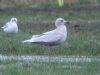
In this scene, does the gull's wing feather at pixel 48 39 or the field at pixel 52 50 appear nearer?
the field at pixel 52 50

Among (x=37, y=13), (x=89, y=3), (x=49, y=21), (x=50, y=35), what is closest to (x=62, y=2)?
(x=89, y=3)

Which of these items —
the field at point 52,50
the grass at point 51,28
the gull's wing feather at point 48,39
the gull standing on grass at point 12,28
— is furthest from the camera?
the gull standing on grass at point 12,28

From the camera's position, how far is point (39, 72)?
10273mm

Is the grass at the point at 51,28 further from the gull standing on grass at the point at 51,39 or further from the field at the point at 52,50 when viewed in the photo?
the gull standing on grass at the point at 51,39

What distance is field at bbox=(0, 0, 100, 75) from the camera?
35.4 feet

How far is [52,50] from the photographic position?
14070mm

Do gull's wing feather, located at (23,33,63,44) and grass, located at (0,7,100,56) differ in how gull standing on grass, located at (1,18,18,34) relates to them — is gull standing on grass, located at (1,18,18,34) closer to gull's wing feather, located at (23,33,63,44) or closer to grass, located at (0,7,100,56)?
grass, located at (0,7,100,56)

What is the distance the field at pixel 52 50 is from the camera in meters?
10.8

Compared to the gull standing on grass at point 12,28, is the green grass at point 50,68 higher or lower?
lower

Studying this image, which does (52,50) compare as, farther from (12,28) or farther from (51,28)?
(51,28)

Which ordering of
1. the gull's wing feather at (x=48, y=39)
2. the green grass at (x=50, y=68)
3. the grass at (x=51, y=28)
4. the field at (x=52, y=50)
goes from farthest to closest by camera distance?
1. the grass at (x=51, y=28)
2. the gull's wing feather at (x=48, y=39)
3. the field at (x=52, y=50)
4. the green grass at (x=50, y=68)

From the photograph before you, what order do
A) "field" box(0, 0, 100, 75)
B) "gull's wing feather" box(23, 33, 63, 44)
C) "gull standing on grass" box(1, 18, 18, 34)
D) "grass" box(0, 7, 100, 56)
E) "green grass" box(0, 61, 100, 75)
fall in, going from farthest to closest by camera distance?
1. "gull standing on grass" box(1, 18, 18, 34)
2. "grass" box(0, 7, 100, 56)
3. "gull's wing feather" box(23, 33, 63, 44)
4. "field" box(0, 0, 100, 75)
5. "green grass" box(0, 61, 100, 75)

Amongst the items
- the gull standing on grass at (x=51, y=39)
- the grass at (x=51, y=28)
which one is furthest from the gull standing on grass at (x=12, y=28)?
the gull standing on grass at (x=51, y=39)

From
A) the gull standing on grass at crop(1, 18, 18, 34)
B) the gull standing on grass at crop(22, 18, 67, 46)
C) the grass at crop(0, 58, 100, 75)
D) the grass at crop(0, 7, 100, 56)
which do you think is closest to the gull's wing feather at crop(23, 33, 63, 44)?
the gull standing on grass at crop(22, 18, 67, 46)
